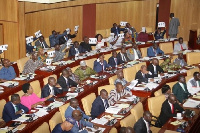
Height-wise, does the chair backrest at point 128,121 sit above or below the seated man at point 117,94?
below

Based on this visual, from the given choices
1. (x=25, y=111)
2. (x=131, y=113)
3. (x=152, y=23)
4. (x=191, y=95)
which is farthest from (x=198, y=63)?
(x=152, y=23)

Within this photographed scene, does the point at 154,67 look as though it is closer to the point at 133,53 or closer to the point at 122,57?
the point at 122,57

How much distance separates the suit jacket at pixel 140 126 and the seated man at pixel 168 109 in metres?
1.07

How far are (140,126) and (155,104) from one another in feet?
4.73

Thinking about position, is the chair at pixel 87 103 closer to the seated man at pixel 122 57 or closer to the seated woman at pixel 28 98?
the seated woman at pixel 28 98

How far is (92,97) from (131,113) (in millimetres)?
1175

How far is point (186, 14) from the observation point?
1975 cm

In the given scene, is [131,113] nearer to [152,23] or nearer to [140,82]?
[140,82]

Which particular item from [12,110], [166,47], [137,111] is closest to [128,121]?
[137,111]

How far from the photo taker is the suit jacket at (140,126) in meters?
7.04

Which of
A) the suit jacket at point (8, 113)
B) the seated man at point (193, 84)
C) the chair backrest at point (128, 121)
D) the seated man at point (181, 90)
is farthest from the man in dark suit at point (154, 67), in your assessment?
the suit jacket at point (8, 113)

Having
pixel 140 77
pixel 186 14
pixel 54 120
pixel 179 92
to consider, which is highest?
pixel 186 14

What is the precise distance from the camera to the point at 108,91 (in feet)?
29.7

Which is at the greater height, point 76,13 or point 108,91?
point 76,13
